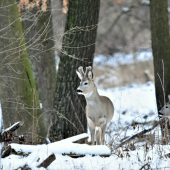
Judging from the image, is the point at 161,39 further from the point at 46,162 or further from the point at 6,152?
the point at 6,152

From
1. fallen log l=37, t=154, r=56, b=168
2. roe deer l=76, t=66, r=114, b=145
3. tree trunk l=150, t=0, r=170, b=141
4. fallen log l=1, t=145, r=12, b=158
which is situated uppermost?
tree trunk l=150, t=0, r=170, b=141

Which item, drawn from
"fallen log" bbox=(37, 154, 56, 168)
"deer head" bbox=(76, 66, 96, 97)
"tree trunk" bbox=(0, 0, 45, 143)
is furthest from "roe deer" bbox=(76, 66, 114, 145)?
"fallen log" bbox=(37, 154, 56, 168)

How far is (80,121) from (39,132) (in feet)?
3.34

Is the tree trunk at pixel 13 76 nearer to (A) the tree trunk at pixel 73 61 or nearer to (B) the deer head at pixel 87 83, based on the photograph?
(A) the tree trunk at pixel 73 61

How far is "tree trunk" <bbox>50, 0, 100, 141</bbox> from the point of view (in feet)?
22.7

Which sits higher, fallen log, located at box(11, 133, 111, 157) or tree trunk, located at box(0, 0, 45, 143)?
tree trunk, located at box(0, 0, 45, 143)

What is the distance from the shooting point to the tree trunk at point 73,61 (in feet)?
22.7

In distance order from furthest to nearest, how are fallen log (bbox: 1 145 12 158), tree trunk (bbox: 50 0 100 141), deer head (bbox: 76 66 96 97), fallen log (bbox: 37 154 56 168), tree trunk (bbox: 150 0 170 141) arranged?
tree trunk (bbox: 150 0 170 141), tree trunk (bbox: 50 0 100 141), deer head (bbox: 76 66 96 97), fallen log (bbox: 1 145 12 158), fallen log (bbox: 37 154 56 168)

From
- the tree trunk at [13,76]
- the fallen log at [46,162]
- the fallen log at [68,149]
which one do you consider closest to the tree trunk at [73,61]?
the tree trunk at [13,76]

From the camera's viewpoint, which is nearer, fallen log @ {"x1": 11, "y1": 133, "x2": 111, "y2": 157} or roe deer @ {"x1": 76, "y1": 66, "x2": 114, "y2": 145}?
fallen log @ {"x1": 11, "y1": 133, "x2": 111, "y2": 157}

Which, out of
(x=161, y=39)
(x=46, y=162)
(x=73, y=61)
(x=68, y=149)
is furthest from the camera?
(x=161, y=39)

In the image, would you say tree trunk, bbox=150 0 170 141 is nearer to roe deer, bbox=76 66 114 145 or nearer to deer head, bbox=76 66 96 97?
roe deer, bbox=76 66 114 145

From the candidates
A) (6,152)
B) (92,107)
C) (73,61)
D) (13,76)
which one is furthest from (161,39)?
(6,152)

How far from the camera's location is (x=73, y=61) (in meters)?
7.00
